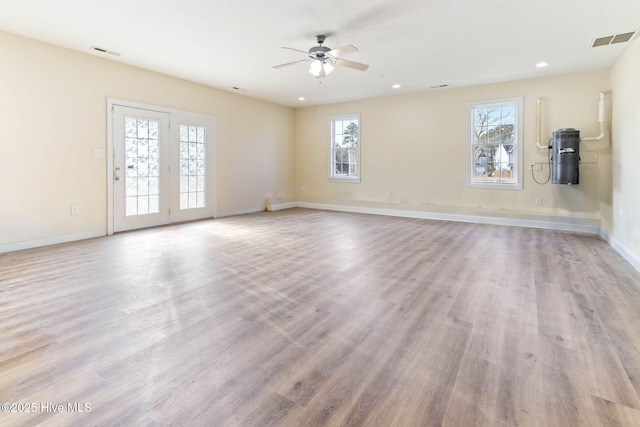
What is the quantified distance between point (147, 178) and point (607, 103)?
315 inches

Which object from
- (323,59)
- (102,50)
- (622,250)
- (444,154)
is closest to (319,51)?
(323,59)

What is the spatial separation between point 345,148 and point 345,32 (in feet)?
15.3

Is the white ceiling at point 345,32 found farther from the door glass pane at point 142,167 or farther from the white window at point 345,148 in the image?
the white window at point 345,148

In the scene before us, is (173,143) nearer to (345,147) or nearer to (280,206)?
(280,206)

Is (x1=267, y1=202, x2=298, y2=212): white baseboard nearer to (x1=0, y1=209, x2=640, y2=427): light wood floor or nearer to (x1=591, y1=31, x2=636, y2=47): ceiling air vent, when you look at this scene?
(x1=0, y1=209, x2=640, y2=427): light wood floor

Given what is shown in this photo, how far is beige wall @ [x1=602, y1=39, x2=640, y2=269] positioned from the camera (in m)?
3.96

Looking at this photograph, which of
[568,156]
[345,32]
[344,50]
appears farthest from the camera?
[568,156]

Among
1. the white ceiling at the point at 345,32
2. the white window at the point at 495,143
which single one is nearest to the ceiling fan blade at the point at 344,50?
the white ceiling at the point at 345,32

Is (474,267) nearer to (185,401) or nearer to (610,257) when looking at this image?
(610,257)

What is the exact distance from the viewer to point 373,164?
8242 mm

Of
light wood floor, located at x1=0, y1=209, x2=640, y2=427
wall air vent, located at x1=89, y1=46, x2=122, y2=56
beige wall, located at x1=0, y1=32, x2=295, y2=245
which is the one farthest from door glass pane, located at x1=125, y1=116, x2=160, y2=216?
light wood floor, located at x1=0, y1=209, x2=640, y2=427

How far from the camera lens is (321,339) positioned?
7.04 ft

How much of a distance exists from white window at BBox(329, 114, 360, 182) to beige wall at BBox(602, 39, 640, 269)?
494cm

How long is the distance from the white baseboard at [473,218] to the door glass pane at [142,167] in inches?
169
